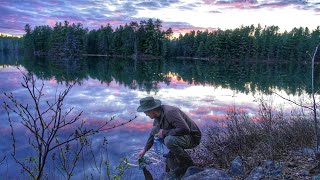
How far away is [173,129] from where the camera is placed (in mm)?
6766

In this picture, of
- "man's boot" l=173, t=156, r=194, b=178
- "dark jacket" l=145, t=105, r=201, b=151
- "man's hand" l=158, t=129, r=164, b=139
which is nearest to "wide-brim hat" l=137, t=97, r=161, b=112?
"dark jacket" l=145, t=105, r=201, b=151

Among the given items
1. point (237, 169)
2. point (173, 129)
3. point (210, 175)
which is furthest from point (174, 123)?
point (237, 169)

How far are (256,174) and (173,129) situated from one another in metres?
1.76

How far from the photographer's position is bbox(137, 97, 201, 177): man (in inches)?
264

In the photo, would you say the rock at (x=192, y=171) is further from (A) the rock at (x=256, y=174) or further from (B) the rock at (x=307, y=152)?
(B) the rock at (x=307, y=152)

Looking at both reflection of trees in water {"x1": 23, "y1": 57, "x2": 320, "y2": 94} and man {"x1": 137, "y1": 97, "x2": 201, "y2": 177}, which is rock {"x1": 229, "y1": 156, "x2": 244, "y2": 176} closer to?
man {"x1": 137, "y1": 97, "x2": 201, "y2": 177}

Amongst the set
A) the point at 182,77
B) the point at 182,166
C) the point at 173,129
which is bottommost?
the point at 182,166

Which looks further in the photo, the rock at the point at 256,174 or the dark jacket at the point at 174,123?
the dark jacket at the point at 174,123

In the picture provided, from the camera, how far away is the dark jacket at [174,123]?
21.9 ft

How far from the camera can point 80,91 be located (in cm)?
2195

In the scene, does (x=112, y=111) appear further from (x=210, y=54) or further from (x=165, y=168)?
(x=210, y=54)

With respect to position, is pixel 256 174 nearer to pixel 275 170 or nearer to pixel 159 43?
pixel 275 170

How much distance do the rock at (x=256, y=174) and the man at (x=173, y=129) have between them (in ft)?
4.68

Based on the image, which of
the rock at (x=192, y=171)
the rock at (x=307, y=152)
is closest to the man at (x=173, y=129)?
the rock at (x=192, y=171)
